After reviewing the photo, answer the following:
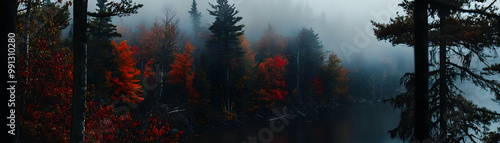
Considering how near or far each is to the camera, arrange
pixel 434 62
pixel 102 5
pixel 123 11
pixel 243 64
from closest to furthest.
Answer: pixel 123 11, pixel 434 62, pixel 102 5, pixel 243 64

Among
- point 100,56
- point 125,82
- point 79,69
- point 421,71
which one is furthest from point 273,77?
point 421,71

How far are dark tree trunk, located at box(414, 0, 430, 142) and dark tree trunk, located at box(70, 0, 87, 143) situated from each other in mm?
7831

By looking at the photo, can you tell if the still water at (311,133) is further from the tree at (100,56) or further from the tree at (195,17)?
the tree at (195,17)

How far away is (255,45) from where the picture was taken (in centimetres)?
6531

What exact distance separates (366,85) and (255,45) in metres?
41.3

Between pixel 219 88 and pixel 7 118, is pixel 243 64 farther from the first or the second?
pixel 7 118

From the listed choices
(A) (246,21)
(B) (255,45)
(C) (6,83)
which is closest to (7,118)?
(C) (6,83)

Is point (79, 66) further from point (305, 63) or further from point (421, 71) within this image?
point (305, 63)

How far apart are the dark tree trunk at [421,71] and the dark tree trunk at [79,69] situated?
25.7 feet

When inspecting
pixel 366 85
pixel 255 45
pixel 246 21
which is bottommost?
pixel 366 85

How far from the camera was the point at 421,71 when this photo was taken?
6.45 m

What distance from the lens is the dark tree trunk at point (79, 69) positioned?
7.81 m

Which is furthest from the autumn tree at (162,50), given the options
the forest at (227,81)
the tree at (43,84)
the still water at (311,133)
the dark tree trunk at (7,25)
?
the dark tree trunk at (7,25)

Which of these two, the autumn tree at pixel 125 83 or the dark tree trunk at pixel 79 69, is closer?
the dark tree trunk at pixel 79 69
